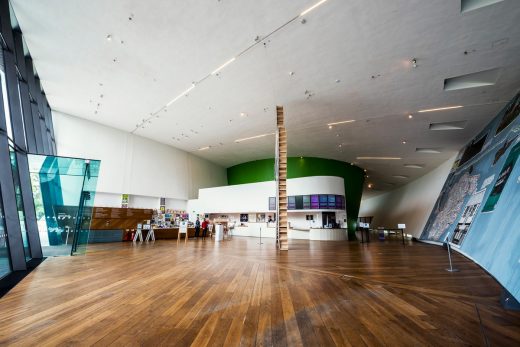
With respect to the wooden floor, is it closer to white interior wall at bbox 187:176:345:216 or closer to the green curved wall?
white interior wall at bbox 187:176:345:216

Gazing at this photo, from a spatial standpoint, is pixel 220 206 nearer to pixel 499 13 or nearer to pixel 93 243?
pixel 93 243

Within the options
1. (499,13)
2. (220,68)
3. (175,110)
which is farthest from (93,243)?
(499,13)

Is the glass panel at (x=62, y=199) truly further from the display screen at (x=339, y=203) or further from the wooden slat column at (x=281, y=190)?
the display screen at (x=339, y=203)

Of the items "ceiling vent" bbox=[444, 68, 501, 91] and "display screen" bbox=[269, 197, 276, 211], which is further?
"display screen" bbox=[269, 197, 276, 211]

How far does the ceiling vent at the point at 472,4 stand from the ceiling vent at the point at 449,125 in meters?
5.94

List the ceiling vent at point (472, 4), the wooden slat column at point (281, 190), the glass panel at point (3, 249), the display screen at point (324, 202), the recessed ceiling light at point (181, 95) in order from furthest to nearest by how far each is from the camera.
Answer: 1. the display screen at point (324, 202)
2. the recessed ceiling light at point (181, 95)
3. the wooden slat column at point (281, 190)
4. the ceiling vent at point (472, 4)
5. the glass panel at point (3, 249)

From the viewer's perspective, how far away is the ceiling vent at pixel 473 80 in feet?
21.3

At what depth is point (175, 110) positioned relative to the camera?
9.59 m

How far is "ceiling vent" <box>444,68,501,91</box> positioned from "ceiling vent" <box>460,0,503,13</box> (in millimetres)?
2755

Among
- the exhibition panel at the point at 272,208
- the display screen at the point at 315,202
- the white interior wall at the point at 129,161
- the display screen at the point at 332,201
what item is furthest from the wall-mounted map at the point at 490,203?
the white interior wall at the point at 129,161

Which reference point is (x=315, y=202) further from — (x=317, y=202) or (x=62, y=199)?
(x=62, y=199)

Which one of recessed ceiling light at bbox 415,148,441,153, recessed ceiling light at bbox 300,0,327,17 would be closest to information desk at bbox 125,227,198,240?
recessed ceiling light at bbox 300,0,327,17

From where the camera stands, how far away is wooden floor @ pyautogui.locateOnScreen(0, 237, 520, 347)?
1.68 meters

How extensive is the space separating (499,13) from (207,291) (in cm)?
762
